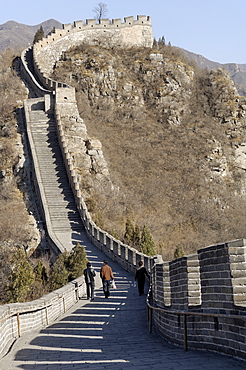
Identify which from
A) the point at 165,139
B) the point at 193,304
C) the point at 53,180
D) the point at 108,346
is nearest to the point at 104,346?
the point at 108,346

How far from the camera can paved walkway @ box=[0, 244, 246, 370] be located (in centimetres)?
835

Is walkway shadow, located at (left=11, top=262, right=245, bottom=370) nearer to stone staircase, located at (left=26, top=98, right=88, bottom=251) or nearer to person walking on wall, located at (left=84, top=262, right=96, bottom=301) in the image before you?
person walking on wall, located at (left=84, top=262, right=96, bottom=301)

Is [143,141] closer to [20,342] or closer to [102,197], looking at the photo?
[102,197]

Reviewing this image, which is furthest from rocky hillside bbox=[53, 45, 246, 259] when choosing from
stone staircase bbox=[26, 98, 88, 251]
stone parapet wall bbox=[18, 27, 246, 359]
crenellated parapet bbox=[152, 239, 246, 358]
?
crenellated parapet bbox=[152, 239, 246, 358]

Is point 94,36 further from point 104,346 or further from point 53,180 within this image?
point 104,346

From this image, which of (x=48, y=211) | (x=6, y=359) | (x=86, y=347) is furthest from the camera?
(x=48, y=211)

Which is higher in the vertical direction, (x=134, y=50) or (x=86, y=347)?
(x=134, y=50)

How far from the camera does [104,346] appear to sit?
35.2 feet

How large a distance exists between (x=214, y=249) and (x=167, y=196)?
35.9 metres

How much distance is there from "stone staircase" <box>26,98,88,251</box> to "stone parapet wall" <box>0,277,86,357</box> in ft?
39.1

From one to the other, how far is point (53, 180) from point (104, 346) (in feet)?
80.7

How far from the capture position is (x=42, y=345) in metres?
11.1

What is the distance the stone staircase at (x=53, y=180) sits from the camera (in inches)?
1195

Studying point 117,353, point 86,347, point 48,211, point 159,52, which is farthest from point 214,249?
point 159,52
